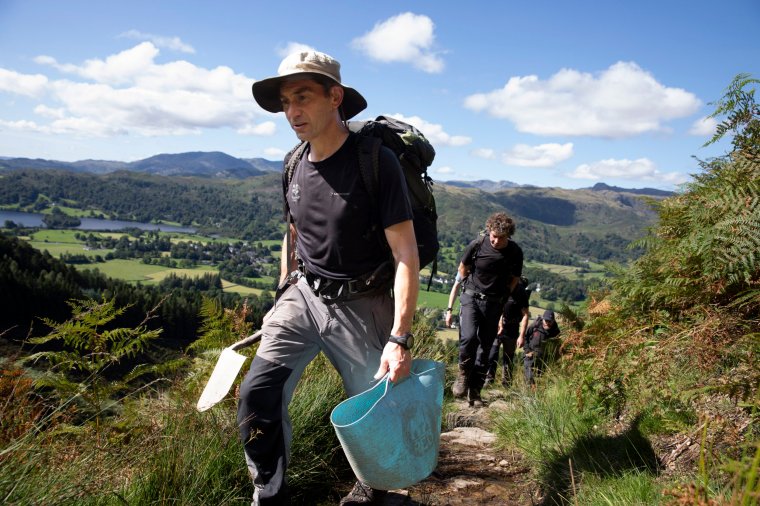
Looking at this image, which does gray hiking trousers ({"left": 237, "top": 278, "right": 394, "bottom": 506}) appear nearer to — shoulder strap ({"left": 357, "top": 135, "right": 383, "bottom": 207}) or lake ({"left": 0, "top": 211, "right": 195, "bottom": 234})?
shoulder strap ({"left": 357, "top": 135, "right": 383, "bottom": 207})

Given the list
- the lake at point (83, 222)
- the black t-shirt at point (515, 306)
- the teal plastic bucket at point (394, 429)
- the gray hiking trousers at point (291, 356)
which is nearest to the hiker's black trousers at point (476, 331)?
the black t-shirt at point (515, 306)

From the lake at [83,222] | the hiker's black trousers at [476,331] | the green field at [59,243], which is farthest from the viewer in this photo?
the lake at [83,222]

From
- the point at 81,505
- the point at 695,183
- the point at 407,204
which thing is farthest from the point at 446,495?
the point at 695,183

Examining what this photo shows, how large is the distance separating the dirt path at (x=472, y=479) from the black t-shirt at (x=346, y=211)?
1447 mm

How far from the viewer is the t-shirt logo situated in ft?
9.63

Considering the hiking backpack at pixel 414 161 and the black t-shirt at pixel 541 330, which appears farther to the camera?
the black t-shirt at pixel 541 330

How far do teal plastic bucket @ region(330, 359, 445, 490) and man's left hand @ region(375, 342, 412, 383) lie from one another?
39 mm

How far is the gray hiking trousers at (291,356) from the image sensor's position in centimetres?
251

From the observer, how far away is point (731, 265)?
2711mm

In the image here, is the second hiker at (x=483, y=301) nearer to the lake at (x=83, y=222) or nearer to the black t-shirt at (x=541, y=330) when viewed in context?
the black t-shirt at (x=541, y=330)

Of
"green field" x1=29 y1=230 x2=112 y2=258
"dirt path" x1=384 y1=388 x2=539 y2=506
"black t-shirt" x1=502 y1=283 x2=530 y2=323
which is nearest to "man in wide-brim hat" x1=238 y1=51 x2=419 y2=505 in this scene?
"dirt path" x1=384 y1=388 x2=539 y2=506

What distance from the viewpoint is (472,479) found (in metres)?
3.27

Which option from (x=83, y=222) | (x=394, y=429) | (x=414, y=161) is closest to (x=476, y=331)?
(x=414, y=161)

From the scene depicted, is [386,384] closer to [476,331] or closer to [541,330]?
[476,331]
